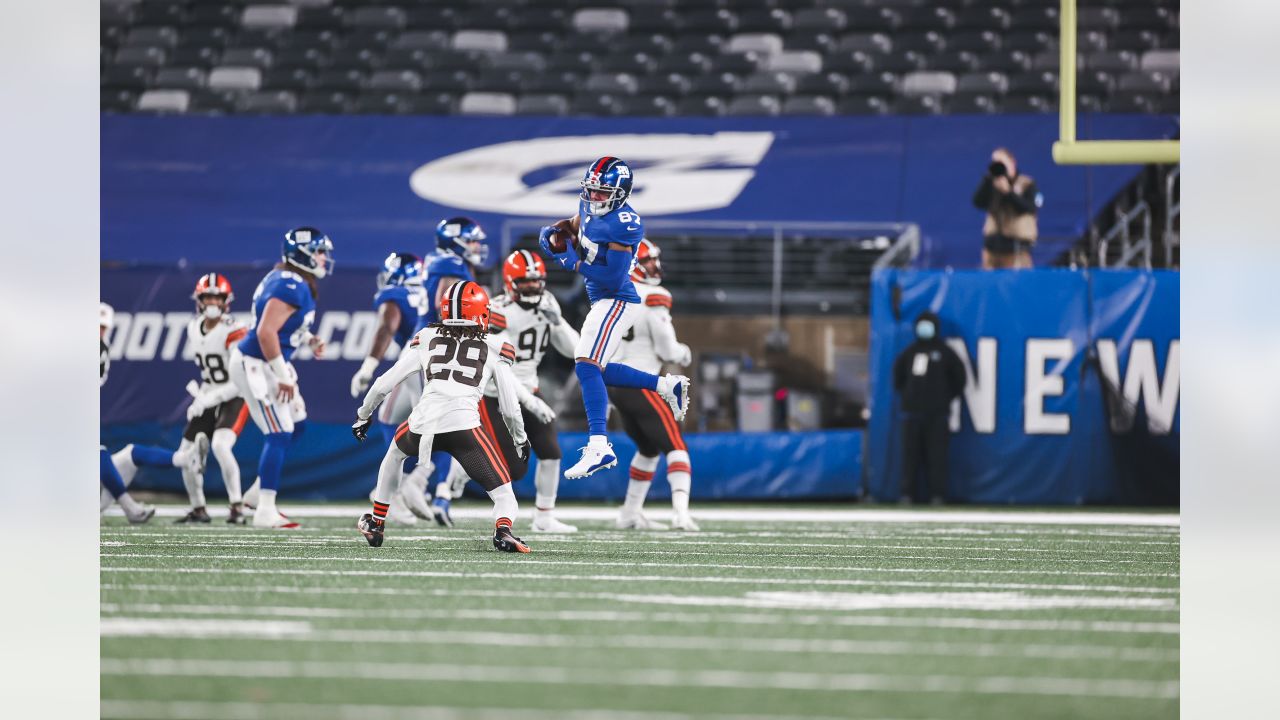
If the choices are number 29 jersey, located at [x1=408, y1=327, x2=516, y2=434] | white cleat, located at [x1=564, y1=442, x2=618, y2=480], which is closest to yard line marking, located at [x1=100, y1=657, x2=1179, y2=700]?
number 29 jersey, located at [x1=408, y1=327, x2=516, y2=434]

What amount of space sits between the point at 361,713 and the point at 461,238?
6442 mm

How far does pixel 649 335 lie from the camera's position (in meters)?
9.19

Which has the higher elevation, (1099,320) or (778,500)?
(1099,320)

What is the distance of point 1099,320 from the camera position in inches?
530

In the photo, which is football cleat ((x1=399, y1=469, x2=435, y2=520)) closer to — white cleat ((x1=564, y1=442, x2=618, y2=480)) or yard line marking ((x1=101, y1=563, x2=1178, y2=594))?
white cleat ((x1=564, y1=442, x2=618, y2=480))

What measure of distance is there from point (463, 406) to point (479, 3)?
1218 centimetres

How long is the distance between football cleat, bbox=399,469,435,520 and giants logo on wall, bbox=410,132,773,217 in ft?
19.2

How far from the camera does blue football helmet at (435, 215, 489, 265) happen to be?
954 cm
